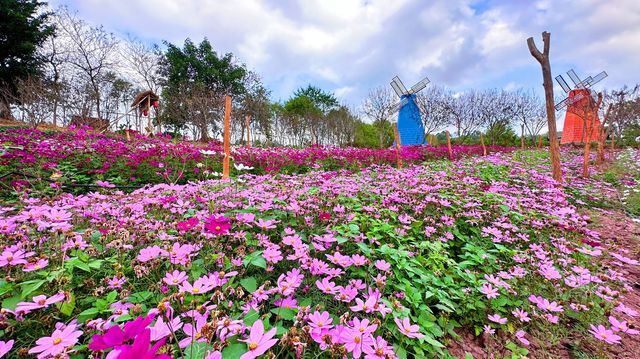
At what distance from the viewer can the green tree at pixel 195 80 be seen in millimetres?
21359

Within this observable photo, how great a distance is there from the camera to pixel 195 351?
2.47 ft

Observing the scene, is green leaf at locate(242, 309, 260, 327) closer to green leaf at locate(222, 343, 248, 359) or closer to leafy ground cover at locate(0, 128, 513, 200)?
green leaf at locate(222, 343, 248, 359)

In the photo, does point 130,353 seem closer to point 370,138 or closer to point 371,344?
point 371,344

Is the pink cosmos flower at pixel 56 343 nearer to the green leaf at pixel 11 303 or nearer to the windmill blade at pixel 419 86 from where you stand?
the green leaf at pixel 11 303

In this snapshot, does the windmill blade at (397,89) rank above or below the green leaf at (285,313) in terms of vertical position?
above

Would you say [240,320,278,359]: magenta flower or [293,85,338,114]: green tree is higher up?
[293,85,338,114]: green tree

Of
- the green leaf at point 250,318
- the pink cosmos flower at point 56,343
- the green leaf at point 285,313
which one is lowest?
the green leaf at point 285,313

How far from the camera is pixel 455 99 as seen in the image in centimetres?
3134

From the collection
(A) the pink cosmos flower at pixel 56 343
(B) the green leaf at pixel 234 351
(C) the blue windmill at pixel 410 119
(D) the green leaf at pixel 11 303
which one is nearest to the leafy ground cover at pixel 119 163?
(D) the green leaf at pixel 11 303

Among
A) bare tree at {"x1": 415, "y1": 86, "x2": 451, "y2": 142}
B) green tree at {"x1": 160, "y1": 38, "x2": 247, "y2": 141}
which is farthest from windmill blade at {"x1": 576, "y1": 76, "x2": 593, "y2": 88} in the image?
green tree at {"x1": 160, "y1": 38, "x2": 247, "y2": 141}

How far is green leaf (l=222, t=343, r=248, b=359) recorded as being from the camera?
0.75 metres

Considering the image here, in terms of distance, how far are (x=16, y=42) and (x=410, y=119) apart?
27.0m

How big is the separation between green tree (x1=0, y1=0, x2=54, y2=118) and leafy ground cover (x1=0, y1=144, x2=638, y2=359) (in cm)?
2173

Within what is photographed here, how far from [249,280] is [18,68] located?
24292 mm
